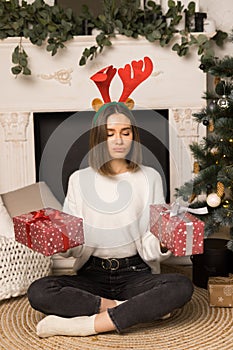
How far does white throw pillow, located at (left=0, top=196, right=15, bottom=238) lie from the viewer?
8.18ft

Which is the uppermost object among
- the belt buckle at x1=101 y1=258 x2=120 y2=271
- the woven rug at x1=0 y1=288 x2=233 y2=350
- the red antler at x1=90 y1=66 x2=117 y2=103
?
the red antler at x1=90 y1=66 x2=117 y2=103

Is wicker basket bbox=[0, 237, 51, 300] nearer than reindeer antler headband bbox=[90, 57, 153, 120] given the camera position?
No

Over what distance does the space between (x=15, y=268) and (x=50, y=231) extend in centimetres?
51

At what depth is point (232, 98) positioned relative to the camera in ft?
7.66

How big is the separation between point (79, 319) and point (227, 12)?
6.66 feet

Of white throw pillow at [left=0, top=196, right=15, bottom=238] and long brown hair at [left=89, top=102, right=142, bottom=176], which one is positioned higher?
long brown hair at [left=89, top=102, right=142, bottom=176]

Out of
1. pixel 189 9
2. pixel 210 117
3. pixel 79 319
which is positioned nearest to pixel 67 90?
pixel 189 9

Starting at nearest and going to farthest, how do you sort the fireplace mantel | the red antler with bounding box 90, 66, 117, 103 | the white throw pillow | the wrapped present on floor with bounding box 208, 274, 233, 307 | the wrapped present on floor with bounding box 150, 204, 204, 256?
the wrapped present on floor with bounding box 150, 204, 204, 256 < the red antler with bounding box 90, 66, 117, 103 < the wrapped present on floor with bounding box 208, 274, 233, 307 < the white throw pillow < the fireplace mantel

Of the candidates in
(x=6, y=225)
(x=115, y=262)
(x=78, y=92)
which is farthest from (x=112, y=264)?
(x=78, y=92)

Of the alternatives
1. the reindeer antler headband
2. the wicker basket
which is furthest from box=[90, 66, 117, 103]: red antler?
the wicker basket

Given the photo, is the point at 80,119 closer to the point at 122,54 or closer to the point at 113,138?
the point at 122,54

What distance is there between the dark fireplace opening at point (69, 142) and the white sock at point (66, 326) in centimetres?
128

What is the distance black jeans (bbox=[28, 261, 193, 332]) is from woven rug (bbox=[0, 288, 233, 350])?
69 millimetres

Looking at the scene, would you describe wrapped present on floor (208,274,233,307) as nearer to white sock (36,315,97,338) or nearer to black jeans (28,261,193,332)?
black jeans (28,261,193,332)
